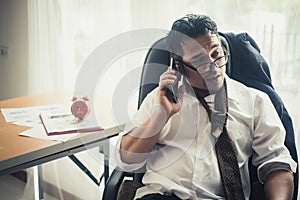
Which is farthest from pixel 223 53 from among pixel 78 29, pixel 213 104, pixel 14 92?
pixel 14 92

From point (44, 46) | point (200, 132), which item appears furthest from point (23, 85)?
point (200, 132)

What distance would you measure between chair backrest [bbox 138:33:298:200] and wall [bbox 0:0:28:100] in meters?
1.62

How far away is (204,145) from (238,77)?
0.97ft

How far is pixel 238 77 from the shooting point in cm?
154

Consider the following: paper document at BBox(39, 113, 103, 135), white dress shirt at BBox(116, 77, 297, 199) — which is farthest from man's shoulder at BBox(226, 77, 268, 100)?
paper document at BBox(39, 113, 103, 135)

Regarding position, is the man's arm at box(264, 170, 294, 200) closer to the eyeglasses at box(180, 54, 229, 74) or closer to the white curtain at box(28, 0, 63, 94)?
the eyeglasses at box(180, 54, 229, 74)

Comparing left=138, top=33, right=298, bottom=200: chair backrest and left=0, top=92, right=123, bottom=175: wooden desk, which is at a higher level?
left=138, top=33, right=298, bottom=200: chair backrest

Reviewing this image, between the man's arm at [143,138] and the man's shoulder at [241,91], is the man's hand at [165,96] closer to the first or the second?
the man's arm at [143,138]

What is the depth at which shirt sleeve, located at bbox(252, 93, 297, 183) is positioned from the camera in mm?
1376

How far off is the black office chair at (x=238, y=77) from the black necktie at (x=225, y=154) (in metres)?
0.10

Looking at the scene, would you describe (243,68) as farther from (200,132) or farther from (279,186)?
(279,186)

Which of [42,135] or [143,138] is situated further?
[42,135]

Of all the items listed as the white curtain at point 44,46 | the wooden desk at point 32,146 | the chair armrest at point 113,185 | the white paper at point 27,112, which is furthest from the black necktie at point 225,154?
the white curtain at point 44,46

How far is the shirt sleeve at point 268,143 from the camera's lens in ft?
4.51
